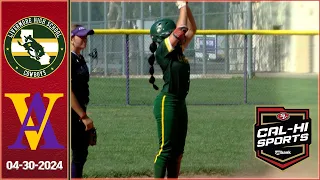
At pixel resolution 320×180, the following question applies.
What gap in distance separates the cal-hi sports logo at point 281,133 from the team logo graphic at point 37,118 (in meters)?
2.24

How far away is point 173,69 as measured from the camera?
6.16 m

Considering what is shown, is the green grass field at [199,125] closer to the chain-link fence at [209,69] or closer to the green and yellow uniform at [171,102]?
the chain-link fence at [209,69]

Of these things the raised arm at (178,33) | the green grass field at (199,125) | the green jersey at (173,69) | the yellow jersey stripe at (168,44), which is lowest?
the green grass field at (199,125)

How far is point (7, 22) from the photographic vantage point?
21.7 ft

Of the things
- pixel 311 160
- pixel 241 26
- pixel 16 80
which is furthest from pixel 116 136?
pixel 241 26

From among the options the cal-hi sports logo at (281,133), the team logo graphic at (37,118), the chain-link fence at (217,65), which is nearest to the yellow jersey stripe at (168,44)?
the team logo graphic at (37,118)

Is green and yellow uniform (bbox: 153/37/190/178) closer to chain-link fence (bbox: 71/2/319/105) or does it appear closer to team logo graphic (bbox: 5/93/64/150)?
team logo graphic (bbox: 5/93/64/150)

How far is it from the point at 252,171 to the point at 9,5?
3775 millimetres

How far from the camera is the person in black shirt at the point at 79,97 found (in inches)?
250

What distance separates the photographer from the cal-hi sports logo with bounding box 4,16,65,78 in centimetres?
648

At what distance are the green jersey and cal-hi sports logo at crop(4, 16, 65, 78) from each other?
100 centimetres

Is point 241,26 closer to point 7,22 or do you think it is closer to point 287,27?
point 287,27

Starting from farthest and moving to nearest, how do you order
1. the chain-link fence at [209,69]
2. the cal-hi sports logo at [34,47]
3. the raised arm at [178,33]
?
the chain-link fence at [209,69] → the cal-hi sports logo at [34,47] → the raised arm at [178,33]

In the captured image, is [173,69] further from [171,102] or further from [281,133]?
[281,133]
